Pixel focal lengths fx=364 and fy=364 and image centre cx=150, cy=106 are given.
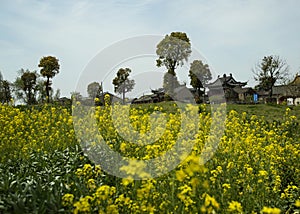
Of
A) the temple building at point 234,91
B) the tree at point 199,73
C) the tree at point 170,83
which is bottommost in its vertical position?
the tree at point 170,83

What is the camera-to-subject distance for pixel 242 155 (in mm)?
5090

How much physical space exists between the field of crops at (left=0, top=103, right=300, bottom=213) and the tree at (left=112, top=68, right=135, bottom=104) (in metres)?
0.61

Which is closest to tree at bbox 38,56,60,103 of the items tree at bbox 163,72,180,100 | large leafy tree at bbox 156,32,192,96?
large leafy tree at bbox 156,32,192,96

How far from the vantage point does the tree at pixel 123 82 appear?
718 cm

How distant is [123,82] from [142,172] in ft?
17.5

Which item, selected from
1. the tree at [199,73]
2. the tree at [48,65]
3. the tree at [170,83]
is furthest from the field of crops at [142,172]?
the tree at [48,65]

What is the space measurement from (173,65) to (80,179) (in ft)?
23.1

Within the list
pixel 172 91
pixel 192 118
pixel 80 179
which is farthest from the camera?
pixel 172 91

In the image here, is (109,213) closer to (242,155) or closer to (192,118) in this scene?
(242,155)

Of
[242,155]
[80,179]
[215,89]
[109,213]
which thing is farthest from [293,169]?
[215,89]

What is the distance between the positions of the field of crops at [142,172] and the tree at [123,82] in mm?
605

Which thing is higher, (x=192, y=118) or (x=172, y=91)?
(x=172, y=91)

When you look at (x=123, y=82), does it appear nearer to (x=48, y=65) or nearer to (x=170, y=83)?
(x=170, y=83)

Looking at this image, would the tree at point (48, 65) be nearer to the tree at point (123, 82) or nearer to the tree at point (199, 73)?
the tree at point (199, 73)
